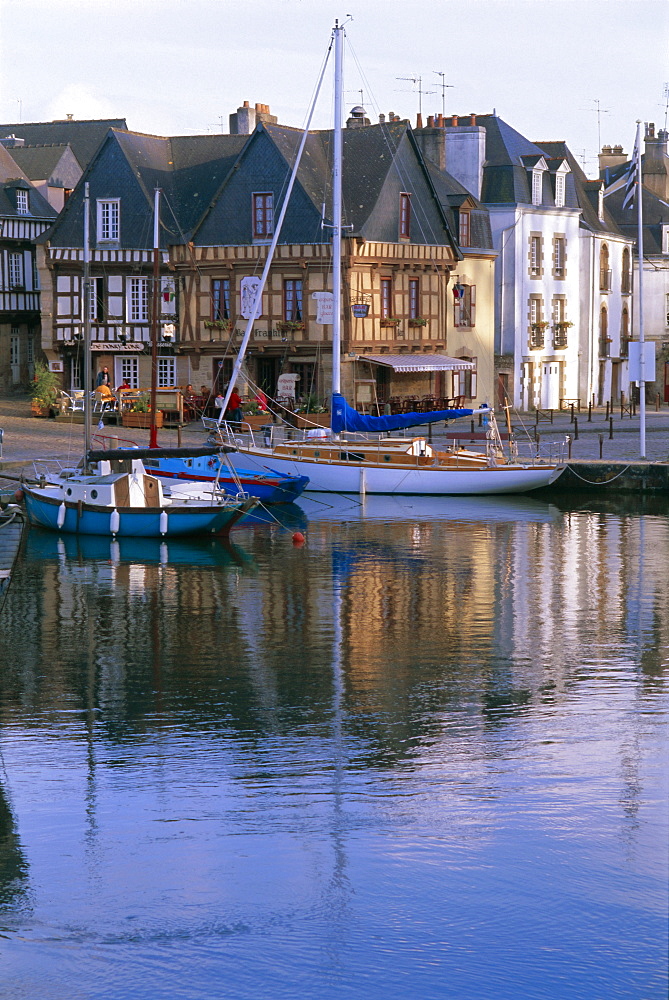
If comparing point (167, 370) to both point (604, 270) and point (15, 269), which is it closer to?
point (15, 269)

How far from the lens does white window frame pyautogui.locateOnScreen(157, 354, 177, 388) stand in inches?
1757

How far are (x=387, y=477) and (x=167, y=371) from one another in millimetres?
14110

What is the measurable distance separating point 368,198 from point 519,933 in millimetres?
36076

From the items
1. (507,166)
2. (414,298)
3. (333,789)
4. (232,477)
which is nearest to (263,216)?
(414,298)

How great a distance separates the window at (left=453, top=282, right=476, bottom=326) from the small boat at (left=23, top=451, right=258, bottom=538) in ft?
72.6

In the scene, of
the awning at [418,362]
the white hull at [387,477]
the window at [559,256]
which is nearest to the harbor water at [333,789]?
the white hull at [387,477]

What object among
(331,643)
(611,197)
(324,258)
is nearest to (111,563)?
(331,643)

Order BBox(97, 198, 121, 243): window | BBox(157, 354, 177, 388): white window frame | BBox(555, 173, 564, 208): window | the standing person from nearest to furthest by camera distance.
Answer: the standing person, BBox(157, 354, 177, 388): white window frame, BBox(97, 198, 121, 243): window, BBox(555, 173, 564, 208): window

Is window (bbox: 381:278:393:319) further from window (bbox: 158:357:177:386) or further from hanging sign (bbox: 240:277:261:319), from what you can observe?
window (bbox: 158:357:177:386)

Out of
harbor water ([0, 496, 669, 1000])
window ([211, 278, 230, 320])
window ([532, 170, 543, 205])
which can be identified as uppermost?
window ([532, 170, 543, 205])

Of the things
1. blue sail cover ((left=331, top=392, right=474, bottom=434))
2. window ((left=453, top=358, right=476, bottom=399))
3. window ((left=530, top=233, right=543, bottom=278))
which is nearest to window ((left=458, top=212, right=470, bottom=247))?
window ((left=453, top=358, right=476, bottom=399))

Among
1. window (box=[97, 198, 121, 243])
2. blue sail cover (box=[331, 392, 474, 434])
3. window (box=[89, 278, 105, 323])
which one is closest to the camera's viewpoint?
blue sail cover (box=[331, 392, 474, 434])

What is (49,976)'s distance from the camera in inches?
337

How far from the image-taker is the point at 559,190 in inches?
2067
